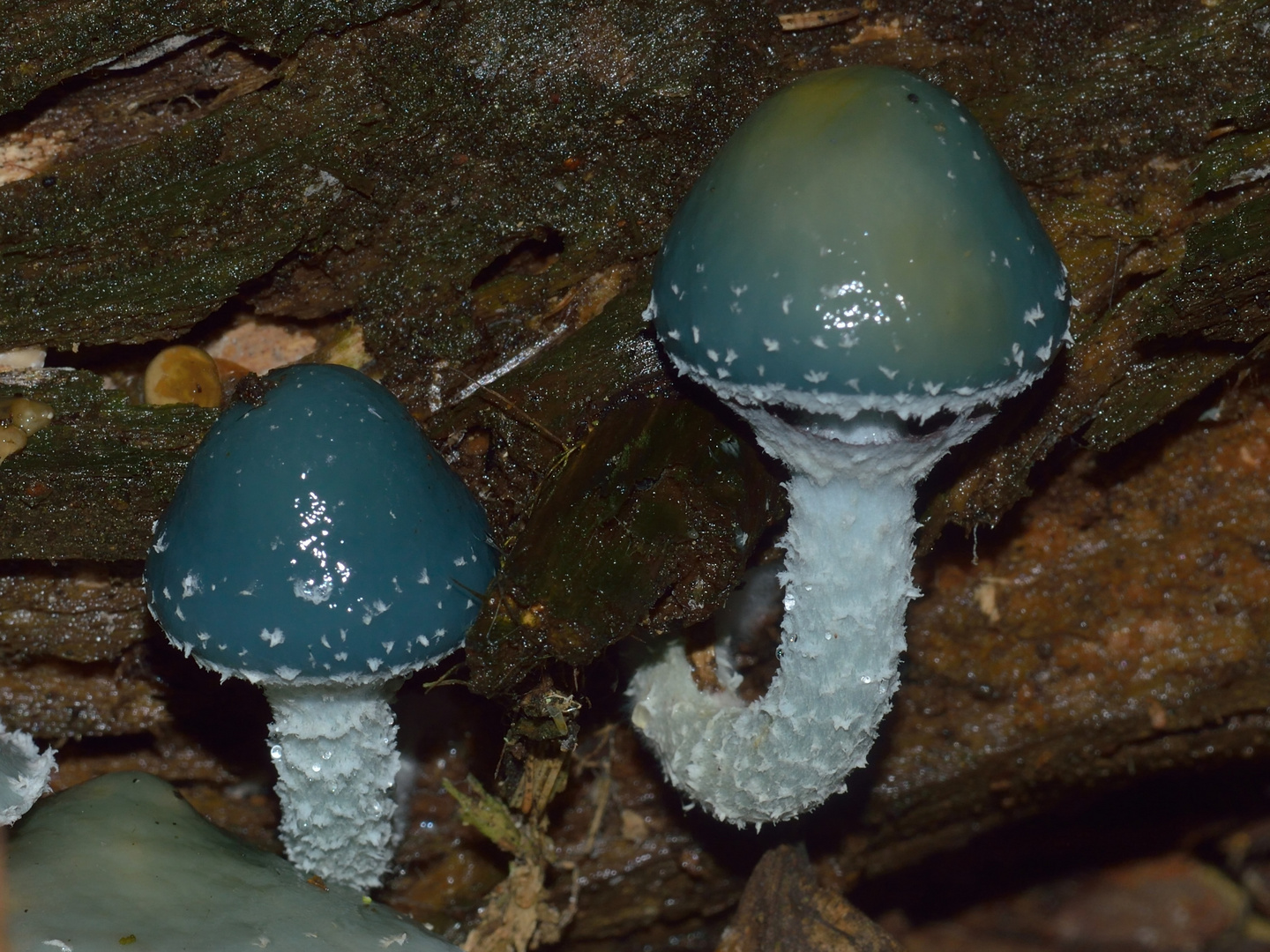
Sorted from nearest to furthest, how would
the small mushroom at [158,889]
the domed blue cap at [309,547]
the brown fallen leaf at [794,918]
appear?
the domed blue cap at [309,547] → the small mushroom at [158,889] → the brown fallen leaf at [794,918]

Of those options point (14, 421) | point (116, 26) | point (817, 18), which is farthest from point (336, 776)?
point (817, 18)

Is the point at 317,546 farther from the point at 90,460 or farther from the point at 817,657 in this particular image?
the point at 817,657

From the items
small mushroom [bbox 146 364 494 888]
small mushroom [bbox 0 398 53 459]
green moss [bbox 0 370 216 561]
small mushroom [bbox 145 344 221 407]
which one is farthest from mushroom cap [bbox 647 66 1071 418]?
small mushroom [bbox 0 398 53 459]

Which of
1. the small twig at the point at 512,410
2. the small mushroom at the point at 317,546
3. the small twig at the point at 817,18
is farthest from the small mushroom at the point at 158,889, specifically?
the small twig at the point at 817,18

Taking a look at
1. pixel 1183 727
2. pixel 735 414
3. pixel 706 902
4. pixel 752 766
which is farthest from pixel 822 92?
pixel 706 902

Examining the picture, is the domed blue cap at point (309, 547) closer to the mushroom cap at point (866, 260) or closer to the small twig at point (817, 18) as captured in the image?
the mushroom cap at point (866, 260)

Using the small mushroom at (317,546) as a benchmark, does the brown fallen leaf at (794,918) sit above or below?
below
